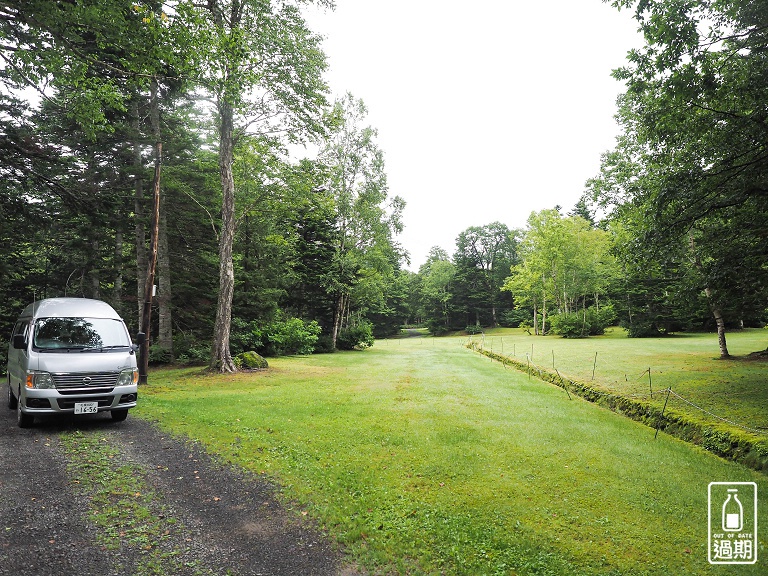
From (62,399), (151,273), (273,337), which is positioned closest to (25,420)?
(62,399)

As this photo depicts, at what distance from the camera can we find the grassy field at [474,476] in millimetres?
4023

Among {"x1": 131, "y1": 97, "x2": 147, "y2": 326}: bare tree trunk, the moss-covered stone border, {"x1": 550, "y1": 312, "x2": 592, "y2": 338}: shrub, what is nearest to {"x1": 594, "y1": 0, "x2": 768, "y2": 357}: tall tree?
the moss-covered stone border

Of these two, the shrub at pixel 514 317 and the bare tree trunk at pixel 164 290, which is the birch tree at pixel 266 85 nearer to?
the bare tree trunk at pixel 164 290

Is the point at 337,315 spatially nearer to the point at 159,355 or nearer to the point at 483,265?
the point at 159,355

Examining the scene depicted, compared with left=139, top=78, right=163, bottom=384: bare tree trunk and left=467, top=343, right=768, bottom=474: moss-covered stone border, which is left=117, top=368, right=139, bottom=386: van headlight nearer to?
left=139, top=78, right=163, bottom=384: bare tree trunk

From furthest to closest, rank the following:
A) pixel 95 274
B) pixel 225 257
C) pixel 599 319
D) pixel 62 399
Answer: pixel 599 319, pixel 95 274, pixel 225 257, pixel 62 399

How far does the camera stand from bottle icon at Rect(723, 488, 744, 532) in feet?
15.6

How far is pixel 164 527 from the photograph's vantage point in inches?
165

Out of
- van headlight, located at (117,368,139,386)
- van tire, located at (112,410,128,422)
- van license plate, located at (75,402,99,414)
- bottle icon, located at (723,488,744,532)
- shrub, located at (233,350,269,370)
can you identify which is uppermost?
van headlight, located at (117,368,139,386)

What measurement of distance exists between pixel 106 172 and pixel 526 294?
4961 cm

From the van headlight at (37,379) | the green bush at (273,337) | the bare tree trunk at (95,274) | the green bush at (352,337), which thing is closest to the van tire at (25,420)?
the van headlight at (37,379)

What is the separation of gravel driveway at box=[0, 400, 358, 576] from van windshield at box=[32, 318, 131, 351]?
6.55 feet

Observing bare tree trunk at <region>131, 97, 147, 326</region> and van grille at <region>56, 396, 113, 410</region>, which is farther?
bare tree trunk at <region>131, 97, 147, 326</region>

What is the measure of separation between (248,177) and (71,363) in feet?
51.4
